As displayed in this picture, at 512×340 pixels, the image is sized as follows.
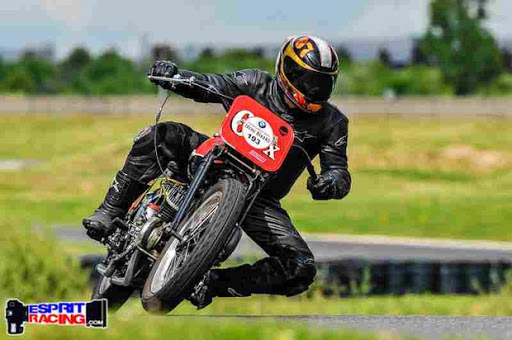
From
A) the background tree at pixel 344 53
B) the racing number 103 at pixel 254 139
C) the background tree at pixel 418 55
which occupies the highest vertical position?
the racing number 103 at pixel 254 139

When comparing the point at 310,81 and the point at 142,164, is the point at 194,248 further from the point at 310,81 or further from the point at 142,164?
the point at 310,81

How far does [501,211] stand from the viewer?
1113 inches

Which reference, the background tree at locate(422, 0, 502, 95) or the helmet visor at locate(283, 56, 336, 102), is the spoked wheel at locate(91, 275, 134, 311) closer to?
the helmet visor at locate(283, 56, 336, 102)

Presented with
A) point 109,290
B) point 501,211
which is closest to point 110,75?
point 501,211

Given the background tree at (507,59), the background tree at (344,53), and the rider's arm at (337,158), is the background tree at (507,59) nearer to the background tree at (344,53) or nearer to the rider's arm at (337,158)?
the background tree at (344,53)

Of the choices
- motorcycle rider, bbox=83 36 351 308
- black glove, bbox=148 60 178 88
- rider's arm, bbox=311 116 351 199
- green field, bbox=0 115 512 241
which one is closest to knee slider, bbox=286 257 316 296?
motorcycle rider, bbox=83 36 351 308

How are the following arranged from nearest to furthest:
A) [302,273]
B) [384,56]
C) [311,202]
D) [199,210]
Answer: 1. [199,210]
2. [302,273]
3. [311,202]
4. [384,56]

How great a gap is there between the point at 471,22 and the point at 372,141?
37.6 m

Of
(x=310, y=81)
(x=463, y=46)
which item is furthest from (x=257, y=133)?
(x=463, y=46)

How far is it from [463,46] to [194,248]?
7896 centimetres

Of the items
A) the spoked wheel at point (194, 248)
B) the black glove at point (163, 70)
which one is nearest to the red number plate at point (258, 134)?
the spoked wheel at point (194, 248)

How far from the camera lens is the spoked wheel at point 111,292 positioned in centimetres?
845

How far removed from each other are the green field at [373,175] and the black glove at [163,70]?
18.1 metres

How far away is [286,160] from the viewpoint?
8.16 meters
